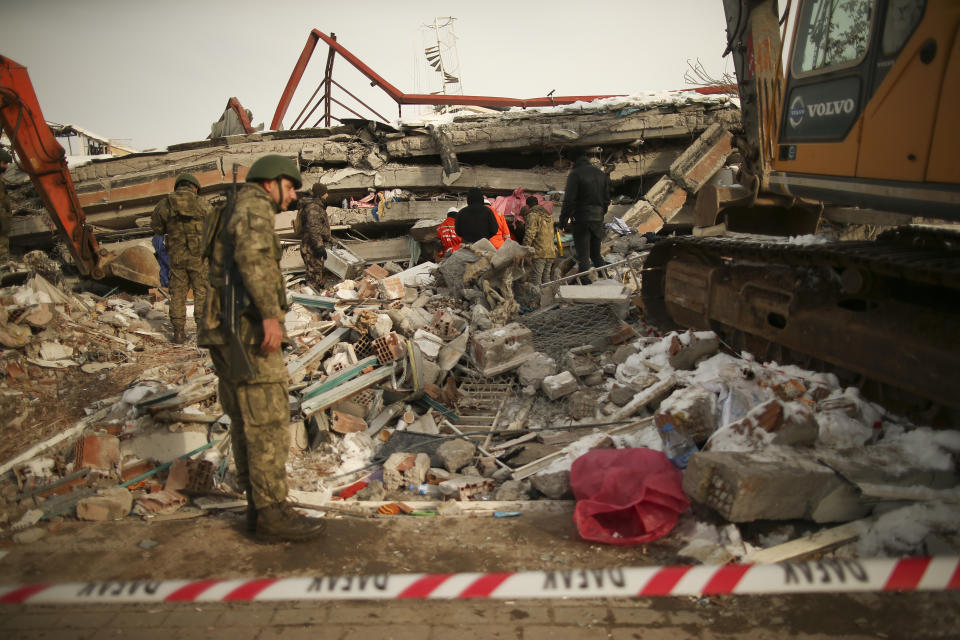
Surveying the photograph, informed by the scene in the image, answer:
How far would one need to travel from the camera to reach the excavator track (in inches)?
125

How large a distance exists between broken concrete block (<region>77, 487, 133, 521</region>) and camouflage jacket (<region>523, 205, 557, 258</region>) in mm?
6123

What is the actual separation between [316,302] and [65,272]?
6.41 m

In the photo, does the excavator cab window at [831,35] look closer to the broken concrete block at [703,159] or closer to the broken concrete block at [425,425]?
the broken concrete block at [425,425]

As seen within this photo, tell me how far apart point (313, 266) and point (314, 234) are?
56 cm

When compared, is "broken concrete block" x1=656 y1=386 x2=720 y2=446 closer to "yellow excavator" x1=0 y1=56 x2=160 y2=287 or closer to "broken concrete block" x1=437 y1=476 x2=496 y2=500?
"broken concrete block" x1=437 y1=476 x2=496 y2=500

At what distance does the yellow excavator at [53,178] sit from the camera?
8.10 m

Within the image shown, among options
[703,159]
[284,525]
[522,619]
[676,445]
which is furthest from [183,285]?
[703,159]

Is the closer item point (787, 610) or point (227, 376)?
point (787, 610)

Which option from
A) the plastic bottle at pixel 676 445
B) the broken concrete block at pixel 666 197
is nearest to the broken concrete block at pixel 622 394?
the plastic bottle at pixel 676 445

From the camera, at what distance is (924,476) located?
3.02m

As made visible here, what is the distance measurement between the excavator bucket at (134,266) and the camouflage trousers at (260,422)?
27.0 feet

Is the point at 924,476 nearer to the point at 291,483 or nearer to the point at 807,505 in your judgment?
the point at 807,505

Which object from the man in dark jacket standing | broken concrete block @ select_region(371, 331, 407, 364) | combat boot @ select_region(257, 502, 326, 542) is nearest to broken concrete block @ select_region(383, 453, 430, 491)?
combat boot @ select_region(257, 502, 326, 542)

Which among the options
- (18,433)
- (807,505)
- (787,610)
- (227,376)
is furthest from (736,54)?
(18,433)
